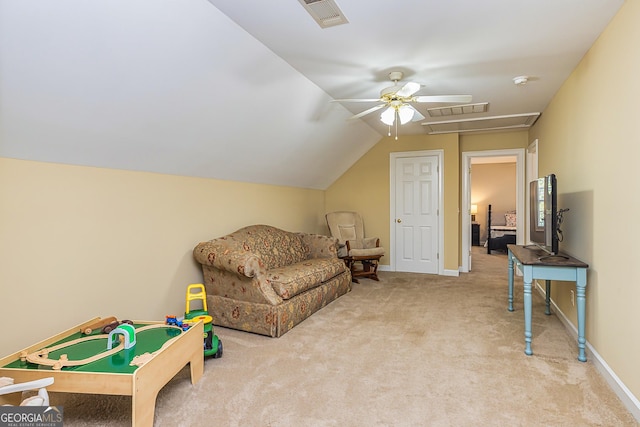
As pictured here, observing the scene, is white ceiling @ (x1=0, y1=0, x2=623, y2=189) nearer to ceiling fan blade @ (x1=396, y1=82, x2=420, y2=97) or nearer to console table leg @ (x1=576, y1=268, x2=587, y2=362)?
ceiling fan blade @ (x1=396, y1=82, x2=420, y2=97)

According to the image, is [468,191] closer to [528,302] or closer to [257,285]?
[528,302]

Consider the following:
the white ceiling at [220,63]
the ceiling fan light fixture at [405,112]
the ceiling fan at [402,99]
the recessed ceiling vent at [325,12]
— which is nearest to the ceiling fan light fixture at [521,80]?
the white ceiling at [220,63]

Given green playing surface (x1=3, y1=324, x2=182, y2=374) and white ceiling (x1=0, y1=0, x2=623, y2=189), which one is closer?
green playing surface (x1=3, y1=324, x2=182, y2=374)

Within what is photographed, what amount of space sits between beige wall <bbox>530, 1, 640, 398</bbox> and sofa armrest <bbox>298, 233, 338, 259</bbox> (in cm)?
252

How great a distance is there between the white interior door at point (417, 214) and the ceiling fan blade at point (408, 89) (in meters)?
3.08

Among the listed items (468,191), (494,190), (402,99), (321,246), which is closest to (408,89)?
(402,99)

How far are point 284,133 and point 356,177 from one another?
2601 millimetres

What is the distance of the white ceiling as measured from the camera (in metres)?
1.85

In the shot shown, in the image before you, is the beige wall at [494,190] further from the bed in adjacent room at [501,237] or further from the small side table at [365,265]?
the small side table at [365,265]

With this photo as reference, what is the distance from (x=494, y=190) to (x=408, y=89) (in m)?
8.39

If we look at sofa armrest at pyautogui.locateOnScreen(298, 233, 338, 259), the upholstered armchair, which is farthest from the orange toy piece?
the upholstered armchair

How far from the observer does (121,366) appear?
1.74 metres

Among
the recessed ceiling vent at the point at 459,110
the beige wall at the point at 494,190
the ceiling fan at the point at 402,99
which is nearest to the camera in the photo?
the ceiling fan at the point at 402,99

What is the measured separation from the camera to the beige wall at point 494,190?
9.87m
